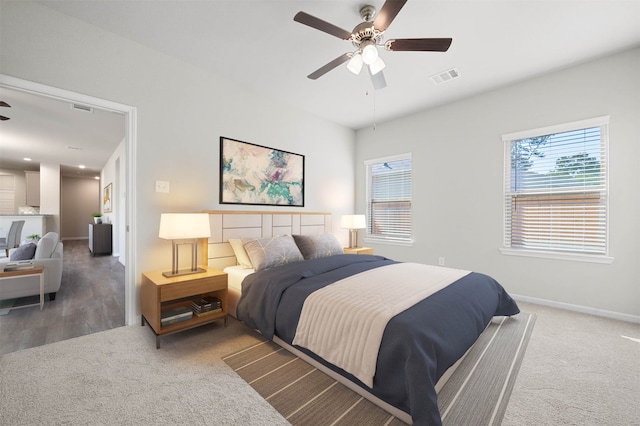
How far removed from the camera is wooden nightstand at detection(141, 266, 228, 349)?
2211mm

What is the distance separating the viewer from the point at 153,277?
2.46 m

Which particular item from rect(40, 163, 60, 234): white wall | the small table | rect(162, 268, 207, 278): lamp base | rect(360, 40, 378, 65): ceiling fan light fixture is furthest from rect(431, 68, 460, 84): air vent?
rect(40, 163, 60, 234): white wall

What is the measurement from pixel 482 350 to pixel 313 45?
3233 mm

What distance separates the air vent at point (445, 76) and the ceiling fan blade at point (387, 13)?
1.68 meters

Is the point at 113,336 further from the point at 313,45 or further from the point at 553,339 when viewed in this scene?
the point at 553,339

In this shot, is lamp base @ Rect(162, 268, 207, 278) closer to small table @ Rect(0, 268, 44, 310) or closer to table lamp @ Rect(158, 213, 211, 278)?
table lamp @ Rect(158, 213, 211, 278)

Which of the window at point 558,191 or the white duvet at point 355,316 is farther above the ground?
the window at point 558,191

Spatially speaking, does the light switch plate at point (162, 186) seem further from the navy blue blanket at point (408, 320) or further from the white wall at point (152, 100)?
the navy blue blanket at point (408, 320)

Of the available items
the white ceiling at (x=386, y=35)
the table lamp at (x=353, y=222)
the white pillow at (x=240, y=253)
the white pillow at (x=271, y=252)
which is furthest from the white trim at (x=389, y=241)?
the white pillow at (x=240, y=253)

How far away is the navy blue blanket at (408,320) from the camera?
135cm

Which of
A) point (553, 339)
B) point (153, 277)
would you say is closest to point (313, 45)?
point (153, 277)

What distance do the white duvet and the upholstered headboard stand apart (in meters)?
1.58

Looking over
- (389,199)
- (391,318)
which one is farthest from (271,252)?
(389,199)

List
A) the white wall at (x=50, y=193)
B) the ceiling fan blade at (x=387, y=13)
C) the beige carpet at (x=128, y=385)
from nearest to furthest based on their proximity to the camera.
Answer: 1. the beige carpet at (x=128, y=385)
2. the ceiling fan blade at (x=387, y=13)
3. the white wall at (x=50, y=193)
